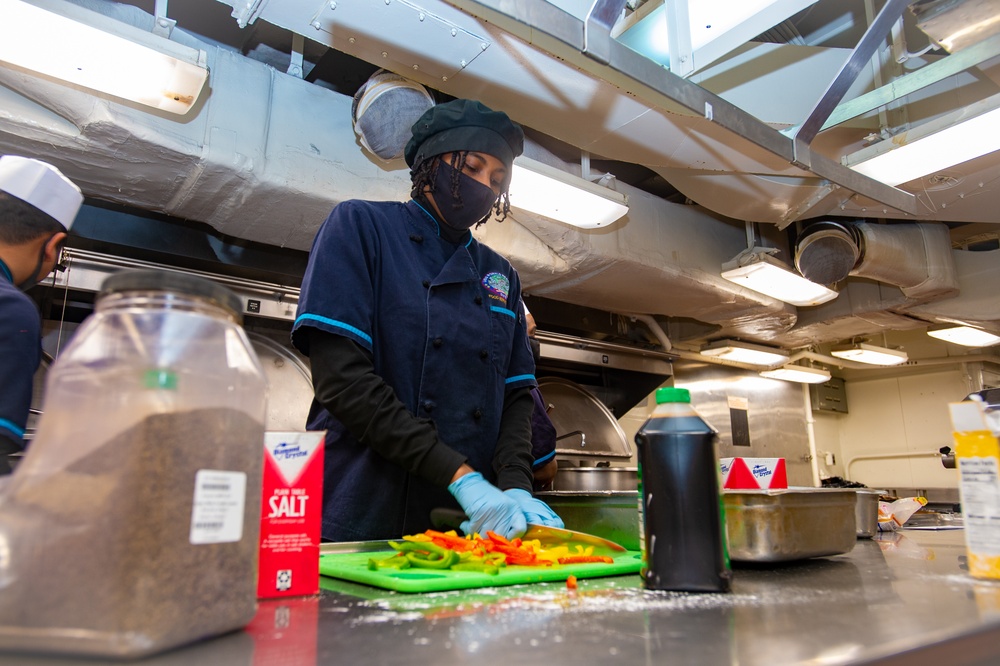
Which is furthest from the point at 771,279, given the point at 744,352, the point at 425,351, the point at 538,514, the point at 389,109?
the point at 538,514

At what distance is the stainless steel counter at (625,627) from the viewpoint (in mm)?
464

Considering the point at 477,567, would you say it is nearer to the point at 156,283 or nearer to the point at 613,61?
the point at 156,283

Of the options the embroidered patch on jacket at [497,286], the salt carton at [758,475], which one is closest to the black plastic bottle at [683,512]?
the salt carton at [758,475]

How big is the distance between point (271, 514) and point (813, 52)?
298 centimetres

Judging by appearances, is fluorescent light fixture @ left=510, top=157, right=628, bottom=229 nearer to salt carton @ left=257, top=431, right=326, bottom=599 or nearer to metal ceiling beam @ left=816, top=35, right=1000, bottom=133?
metal ceiling beam @ left=816, top=35, right=1000, bottom=133

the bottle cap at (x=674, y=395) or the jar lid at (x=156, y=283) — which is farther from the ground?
the jar lid at (x=156, y=283)

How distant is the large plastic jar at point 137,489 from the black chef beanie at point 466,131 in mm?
1114

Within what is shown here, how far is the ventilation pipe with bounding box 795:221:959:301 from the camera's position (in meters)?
3.53

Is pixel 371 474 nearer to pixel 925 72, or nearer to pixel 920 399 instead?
pixel 925 72

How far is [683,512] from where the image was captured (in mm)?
741

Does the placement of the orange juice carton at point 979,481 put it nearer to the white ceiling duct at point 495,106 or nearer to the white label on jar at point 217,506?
the white label on jar at point 217,506

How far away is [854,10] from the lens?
10.4ft

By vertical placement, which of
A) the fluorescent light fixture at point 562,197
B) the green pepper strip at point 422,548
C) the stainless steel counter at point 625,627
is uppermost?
the fluorescent light fixture at point 562,197

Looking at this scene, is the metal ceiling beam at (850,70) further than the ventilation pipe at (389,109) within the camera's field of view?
No
